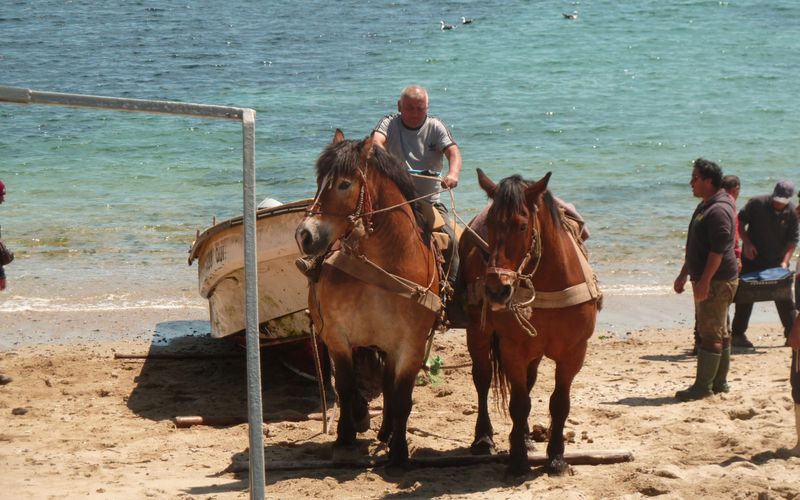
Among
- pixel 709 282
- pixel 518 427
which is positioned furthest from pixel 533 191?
pixel 709 282

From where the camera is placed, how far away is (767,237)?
36.6ft

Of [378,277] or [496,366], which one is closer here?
[378,277]

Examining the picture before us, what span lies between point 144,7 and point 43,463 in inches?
1265

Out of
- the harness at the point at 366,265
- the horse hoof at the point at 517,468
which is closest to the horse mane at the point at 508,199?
the harness at the point at 366,265

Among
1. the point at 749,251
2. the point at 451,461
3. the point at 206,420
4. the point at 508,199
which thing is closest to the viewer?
the point at 508,199

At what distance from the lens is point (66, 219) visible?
1789 cm

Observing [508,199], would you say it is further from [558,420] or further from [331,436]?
[331,436]

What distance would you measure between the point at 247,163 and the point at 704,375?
16.9ft

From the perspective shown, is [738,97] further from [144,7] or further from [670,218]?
[144,7]

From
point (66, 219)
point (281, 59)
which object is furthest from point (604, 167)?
point (281, 59)

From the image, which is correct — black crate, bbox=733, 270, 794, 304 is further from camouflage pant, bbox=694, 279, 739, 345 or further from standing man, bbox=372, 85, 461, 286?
standing man, bbox=372, 85, 461, 286

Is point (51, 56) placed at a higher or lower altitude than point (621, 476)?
higher

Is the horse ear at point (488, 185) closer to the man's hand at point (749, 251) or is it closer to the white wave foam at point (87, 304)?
the man's hand at point (749, 251)

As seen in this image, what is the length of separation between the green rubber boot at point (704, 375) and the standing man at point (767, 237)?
214 cm
